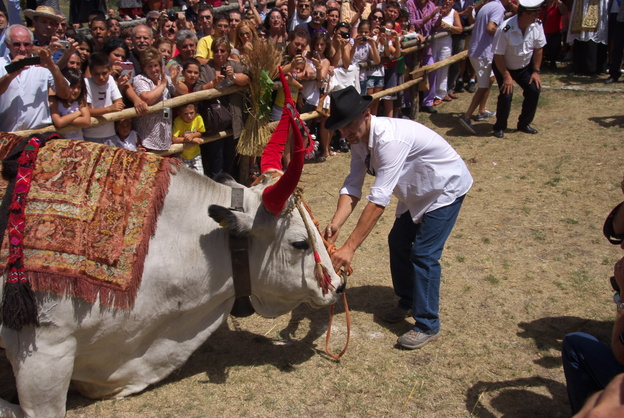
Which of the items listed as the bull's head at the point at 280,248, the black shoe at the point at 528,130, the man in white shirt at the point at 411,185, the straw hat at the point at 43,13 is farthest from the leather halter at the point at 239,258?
the black shoe at the point at 528,130

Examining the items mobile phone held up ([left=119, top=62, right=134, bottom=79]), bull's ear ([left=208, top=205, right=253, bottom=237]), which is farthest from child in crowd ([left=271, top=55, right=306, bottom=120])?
bull's ear ([left=208, top=205, right=253, bottom=237])

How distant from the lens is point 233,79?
6926 millimetres

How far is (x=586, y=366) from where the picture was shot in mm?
3258

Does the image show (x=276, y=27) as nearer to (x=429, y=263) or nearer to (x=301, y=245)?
(x=429, y=263)

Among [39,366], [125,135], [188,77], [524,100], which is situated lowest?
[524,100]

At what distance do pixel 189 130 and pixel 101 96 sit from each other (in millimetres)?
1091

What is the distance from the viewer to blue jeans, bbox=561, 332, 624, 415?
315 cm

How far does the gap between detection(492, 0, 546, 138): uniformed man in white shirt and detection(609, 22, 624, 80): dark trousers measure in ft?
11.0

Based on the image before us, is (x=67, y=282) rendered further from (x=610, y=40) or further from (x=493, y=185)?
(x=610, y=40)

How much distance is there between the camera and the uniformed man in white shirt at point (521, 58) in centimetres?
913

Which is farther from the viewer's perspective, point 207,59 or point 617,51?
point 617,51

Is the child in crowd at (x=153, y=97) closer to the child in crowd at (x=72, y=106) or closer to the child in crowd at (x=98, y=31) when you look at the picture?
the child in crowd at (x=72, y=106)

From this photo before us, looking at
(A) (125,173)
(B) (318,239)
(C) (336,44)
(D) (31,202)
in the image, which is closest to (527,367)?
(B) (318,239)

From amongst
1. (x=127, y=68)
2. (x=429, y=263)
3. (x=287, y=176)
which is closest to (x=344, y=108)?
(x=287, y=176)
